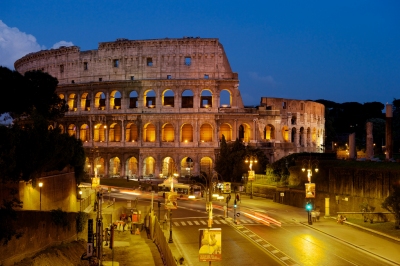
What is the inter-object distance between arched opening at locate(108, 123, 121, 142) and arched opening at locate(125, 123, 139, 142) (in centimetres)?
149

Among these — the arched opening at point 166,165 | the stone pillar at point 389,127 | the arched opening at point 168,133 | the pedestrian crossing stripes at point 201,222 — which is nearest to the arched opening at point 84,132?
the arched opening at point 168,133

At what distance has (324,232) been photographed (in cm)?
3212

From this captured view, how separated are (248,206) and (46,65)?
48646 millimetres

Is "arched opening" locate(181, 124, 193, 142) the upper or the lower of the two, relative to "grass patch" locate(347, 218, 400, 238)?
upper

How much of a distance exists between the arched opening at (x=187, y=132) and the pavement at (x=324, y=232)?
117ft

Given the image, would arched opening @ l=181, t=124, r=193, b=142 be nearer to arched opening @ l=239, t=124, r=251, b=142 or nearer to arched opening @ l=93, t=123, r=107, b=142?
arched opening @ l=239, t=124, r=251, b=142

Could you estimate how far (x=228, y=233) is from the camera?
31.9 m

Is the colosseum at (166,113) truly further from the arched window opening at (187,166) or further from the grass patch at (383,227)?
the grass patch at (383,227)

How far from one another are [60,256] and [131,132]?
50360 mm

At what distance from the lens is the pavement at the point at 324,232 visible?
26.7 metres

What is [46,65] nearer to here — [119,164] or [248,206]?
[119,164]

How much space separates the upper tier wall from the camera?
7206 cm

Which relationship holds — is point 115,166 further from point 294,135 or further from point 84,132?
point 294,135

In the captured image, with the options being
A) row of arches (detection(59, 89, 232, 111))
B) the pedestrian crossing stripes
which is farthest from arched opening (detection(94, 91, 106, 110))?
the pedestrian crossing stripes
